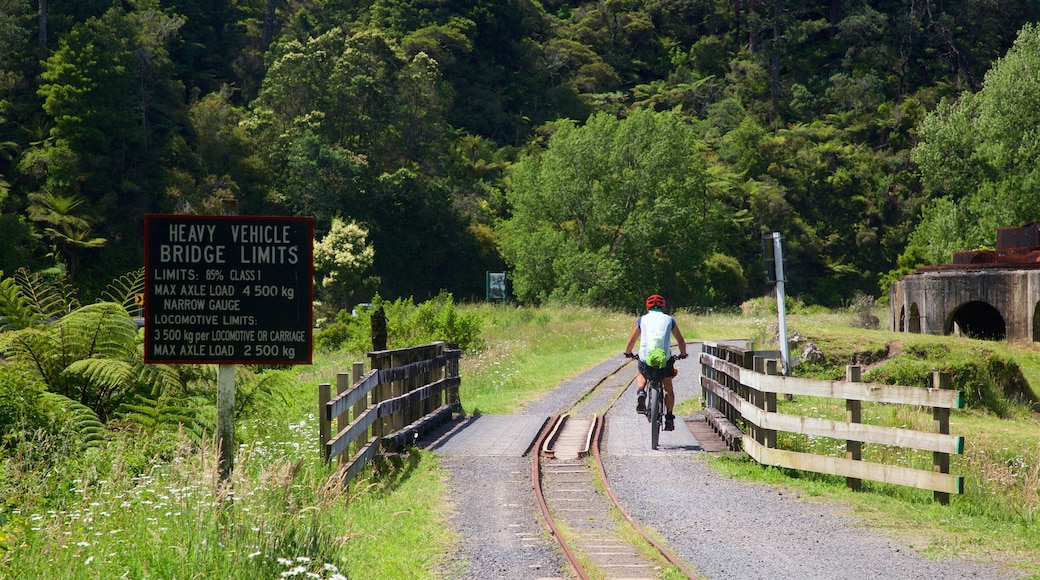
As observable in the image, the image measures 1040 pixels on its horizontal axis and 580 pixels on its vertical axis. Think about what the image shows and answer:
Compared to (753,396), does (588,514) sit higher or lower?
lower

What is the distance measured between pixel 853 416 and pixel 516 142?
8078cm

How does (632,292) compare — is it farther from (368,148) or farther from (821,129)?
(821,129)

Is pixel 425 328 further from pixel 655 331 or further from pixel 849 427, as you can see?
pixel 849 427

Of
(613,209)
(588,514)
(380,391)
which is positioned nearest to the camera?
(588,514)

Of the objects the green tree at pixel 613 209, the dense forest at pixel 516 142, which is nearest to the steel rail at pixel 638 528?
the dense forest at pixel 516 142

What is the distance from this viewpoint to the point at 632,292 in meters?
66.1

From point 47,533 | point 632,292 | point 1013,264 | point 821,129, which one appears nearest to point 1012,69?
point 1013,264

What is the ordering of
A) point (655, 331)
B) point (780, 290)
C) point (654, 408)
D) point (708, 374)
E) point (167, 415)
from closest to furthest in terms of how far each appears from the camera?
point (167, 415)
point (654, 408)
point (655, 331)
point (708, 374)
point (780, 290)

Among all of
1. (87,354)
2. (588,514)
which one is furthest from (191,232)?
(588,514)

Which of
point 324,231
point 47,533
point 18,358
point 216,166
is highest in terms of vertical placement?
point 216,166

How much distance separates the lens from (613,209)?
207 ft

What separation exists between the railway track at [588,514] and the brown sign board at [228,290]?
9.81 ft

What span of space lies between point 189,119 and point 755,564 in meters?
61.0

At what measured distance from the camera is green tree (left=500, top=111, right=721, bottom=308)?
2475 inches
